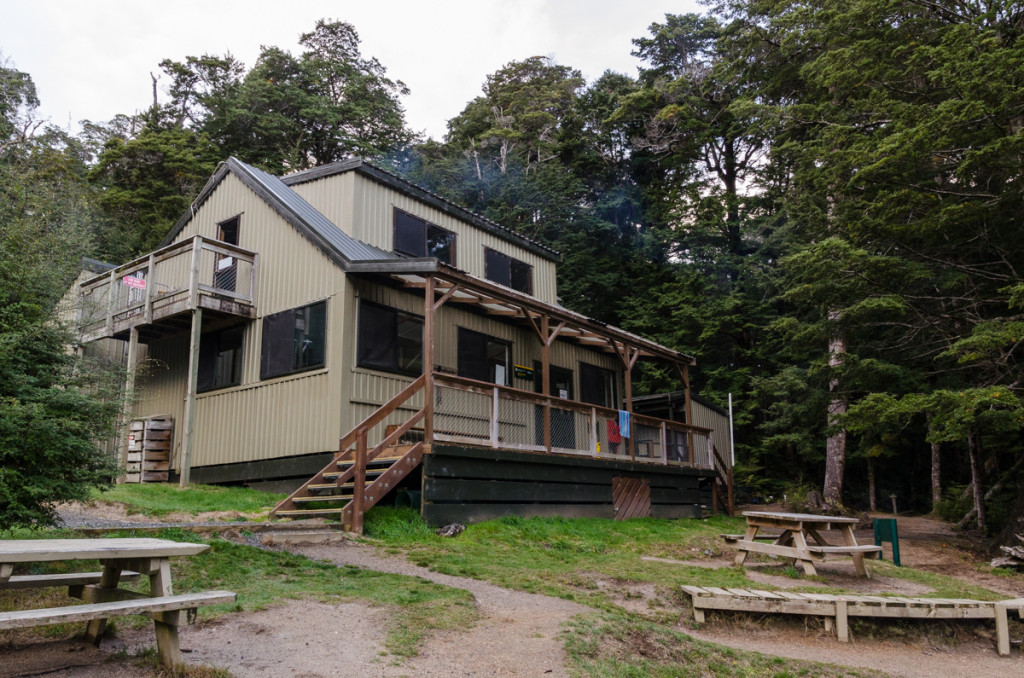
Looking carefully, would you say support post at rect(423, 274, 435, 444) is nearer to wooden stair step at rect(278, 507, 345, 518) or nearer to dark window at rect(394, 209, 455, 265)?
wooden stair step at rect(278, 507, 345, 518)

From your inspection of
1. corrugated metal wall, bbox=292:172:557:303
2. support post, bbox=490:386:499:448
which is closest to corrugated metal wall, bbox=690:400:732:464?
corrugated metal wall, bbox=292:172:557:303

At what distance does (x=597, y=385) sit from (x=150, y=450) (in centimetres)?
1091

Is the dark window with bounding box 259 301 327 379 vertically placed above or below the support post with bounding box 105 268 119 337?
below

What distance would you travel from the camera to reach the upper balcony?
1473 centimetres

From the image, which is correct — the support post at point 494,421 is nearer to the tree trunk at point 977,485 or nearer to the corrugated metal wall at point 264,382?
the corrugated metal wall at point 264,382

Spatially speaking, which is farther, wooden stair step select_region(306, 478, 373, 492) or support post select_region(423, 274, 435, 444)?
support post select_region(423, 274, 435, 444)

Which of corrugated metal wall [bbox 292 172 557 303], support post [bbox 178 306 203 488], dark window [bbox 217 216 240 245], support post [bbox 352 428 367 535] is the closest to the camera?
support post [bbox 352 428 367 535]

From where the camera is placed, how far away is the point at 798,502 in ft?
65.3

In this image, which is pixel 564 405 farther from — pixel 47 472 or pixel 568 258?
pixel 568 258

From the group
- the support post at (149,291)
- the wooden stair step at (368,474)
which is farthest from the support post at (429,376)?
the support post at (149,291)

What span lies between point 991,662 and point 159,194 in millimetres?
34286

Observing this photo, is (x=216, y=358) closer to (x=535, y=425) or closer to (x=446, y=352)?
(x=446, y=352)

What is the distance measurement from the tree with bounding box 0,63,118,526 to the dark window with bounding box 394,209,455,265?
873 centimetres

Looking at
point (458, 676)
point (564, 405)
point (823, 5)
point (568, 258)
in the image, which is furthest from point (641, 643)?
point (568, 258)
